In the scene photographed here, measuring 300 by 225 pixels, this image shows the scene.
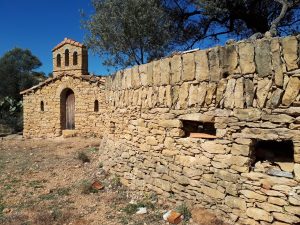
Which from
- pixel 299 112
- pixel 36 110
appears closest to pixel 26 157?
pixel 36 110

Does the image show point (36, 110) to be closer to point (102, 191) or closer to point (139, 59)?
point (139, 59)

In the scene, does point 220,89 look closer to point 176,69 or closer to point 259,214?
point 176,69

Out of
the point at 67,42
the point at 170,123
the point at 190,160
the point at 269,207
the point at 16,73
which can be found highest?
the point at 67,42

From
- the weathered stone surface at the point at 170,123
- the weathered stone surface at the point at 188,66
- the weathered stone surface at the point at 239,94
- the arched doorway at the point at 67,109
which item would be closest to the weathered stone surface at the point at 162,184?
the weathered stone surface at the point at 170,123

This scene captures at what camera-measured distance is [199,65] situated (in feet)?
17.0

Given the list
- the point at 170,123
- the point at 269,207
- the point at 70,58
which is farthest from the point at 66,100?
the point at 269,207

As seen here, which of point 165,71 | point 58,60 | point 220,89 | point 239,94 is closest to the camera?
point 239,94

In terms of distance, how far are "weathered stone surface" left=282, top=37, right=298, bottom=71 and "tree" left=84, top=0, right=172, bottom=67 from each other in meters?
9.25

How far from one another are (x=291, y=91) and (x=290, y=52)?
18.3 inches

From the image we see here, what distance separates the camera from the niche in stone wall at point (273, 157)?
424cm

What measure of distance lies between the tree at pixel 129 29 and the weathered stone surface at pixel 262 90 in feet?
29.8

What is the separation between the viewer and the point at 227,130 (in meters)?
4.78

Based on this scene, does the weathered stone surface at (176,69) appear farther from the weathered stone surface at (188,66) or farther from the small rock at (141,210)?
the small rock at (141,210)

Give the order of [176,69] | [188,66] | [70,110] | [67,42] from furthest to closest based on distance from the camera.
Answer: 1. [67,42]
2. [70,110]
3. [176,69]
4. [188,66]
